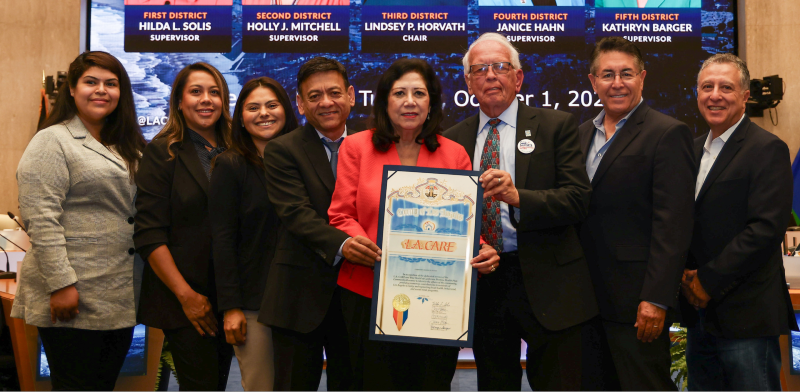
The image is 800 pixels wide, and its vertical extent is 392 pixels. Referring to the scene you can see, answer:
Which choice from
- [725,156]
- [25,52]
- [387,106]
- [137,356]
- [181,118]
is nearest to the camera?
[387,106]

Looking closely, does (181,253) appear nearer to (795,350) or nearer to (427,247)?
(427,247)

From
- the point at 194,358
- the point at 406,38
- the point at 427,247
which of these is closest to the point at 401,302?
the point at 427,247

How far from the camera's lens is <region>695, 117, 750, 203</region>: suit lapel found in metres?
2.45

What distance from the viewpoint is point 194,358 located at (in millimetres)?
2330

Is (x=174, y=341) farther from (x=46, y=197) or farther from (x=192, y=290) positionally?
(x=46, y=197)

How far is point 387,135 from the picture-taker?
2.11m

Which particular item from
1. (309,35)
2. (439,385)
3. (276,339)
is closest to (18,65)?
(309,35)

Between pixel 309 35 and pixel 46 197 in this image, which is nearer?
pixel 46 197

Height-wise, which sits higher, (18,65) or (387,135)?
(18,65)

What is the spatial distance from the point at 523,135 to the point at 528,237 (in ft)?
1.32

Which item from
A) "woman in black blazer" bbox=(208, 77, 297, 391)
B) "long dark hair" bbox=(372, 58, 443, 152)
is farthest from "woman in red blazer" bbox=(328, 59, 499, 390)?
"woman in black blazer" bbox=(208, 77, 297, 391)

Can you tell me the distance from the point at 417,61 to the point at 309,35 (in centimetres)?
311

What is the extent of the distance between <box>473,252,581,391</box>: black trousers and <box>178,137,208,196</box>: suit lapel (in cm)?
120

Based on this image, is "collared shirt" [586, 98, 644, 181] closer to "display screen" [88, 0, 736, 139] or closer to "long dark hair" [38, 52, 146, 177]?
"long dark hair" [38, 52, 146, 177]
